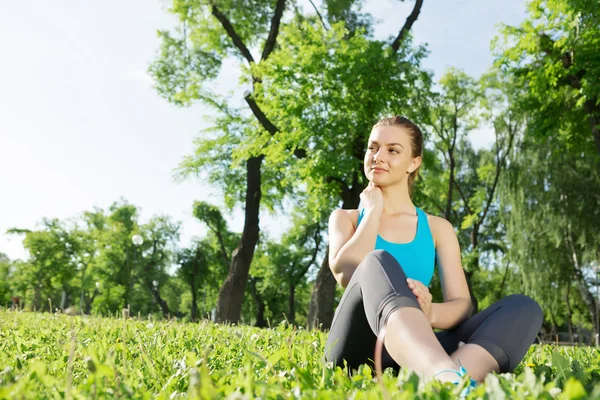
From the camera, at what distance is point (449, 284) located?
3.16m

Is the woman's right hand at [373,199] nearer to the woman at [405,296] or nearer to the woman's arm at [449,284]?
the woman at [405,296]

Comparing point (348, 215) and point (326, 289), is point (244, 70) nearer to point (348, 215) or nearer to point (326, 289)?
point (326, 289)

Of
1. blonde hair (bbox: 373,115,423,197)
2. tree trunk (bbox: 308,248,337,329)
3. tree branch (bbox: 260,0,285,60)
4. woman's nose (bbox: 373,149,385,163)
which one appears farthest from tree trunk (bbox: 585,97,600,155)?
woman's nose (bbox: 373,149,385,163)

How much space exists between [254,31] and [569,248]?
1588 centimetres

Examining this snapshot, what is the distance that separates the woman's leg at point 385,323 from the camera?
212cm

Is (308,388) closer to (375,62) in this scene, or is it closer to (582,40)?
(375,62)

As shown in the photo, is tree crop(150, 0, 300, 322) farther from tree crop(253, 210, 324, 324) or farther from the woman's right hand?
tree crop(253, 210, 324, 324)

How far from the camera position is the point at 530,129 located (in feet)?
50.2

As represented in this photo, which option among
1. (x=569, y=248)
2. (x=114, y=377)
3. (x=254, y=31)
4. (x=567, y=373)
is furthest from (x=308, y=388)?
(x=569, y=248)

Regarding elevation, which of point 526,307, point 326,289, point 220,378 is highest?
point 326,289

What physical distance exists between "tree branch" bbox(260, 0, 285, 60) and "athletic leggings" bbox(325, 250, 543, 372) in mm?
13377

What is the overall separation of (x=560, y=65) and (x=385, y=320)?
13.1 m

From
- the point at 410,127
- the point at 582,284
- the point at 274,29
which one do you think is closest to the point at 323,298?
the point at 274,29

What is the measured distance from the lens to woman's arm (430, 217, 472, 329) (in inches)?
113
